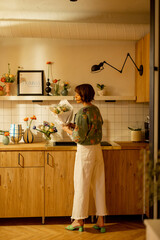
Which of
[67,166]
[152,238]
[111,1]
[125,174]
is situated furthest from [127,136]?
[152,238]

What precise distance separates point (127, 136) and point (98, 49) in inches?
49.1

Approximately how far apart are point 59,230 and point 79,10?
8.99 ft

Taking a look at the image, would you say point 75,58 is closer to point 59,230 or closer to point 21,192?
point 21,192

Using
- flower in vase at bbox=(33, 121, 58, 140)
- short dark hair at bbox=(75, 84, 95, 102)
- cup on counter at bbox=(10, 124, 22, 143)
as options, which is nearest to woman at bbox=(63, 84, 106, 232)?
short dark hair at bbox=(75, 84, 95, 102)

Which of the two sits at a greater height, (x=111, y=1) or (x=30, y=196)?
(x=111, y=1)

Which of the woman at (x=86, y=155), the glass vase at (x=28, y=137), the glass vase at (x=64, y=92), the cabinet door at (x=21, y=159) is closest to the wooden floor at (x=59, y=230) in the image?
the woman at (x=86, y=155)

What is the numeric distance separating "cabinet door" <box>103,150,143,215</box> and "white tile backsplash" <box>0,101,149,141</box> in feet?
2.02

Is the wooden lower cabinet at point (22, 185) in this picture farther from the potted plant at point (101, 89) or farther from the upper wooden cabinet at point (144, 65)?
the upper wooden cabinet at point (144, 65)

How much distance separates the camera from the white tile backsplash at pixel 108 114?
13.5 feet

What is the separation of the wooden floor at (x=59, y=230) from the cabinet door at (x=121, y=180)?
197mm

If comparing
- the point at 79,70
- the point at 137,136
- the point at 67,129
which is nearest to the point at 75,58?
the point at 79,70

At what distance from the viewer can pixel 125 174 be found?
11.9 feet

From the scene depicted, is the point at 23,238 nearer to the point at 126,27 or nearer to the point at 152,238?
the point at 152,238

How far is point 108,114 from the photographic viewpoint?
165 inches
